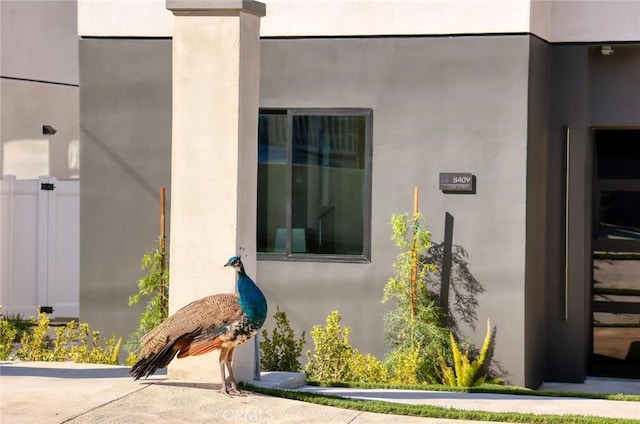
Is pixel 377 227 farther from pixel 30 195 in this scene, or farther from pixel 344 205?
pixel 30 195

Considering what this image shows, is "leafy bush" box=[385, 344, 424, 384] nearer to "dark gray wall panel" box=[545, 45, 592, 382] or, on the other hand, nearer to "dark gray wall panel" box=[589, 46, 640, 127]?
"dark gray wall panel" box=[545, 45, 592, 382]

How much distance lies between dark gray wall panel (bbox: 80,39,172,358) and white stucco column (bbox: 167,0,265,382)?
3.86 m

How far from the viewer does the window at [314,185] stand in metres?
12.8

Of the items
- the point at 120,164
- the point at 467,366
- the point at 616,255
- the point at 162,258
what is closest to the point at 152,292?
the point at 162,258

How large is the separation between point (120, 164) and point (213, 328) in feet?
16.5

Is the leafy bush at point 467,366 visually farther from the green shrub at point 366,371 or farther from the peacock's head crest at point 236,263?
the peacock's head crest at point 236,263

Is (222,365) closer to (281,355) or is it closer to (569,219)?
(281,355)

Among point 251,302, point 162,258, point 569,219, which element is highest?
point 569,219

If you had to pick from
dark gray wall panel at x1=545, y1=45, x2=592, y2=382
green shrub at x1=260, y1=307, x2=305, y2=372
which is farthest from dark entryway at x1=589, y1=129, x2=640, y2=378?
green shrub at x1=260, y1=307, x2=305, y2=372

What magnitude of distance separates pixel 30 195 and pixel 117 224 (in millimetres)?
3548

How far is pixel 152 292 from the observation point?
12.9 meters

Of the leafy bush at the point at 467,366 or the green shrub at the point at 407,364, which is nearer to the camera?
the green shrub at the point at 407,364

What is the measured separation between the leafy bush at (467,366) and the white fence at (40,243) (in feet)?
20.7

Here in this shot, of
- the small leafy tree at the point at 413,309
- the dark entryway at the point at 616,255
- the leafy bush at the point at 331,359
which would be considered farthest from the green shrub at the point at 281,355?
the dark entryway at the point at 616,255
